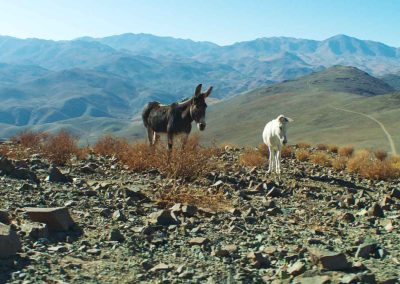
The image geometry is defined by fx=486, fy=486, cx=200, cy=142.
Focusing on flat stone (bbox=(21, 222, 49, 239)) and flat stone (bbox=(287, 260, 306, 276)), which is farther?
flat stone (bbox=(21, 222, 49, 239))

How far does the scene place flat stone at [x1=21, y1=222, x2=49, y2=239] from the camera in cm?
645

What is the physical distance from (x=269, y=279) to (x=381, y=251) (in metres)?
1.93

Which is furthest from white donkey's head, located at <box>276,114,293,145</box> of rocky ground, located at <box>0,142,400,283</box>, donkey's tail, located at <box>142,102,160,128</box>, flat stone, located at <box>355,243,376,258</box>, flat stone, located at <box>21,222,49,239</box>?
flat stone, located at <box>21,222,49,239</box>

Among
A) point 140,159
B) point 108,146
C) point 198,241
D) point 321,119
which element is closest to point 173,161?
point 140,159

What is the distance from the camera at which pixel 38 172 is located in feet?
36.6

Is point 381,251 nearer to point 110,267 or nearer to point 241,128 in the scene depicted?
point 110,267

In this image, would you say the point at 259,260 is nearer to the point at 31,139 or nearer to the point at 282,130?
the point at 282,130

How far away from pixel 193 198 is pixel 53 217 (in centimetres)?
328

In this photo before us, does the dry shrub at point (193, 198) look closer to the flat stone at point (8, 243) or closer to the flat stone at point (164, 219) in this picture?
the flat stone at point (164, 219)

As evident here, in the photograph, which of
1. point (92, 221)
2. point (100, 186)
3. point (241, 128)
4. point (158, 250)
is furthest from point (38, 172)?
point (241, 128)

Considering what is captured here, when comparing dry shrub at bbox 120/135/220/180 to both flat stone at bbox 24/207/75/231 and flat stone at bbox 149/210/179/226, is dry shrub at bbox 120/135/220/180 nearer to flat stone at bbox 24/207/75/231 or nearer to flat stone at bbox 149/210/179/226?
flat stone at bbox 149/210/179/226

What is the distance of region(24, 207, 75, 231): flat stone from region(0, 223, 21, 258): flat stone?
1.05m

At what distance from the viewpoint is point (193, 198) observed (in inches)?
374

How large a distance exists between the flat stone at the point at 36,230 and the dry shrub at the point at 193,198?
291cm
